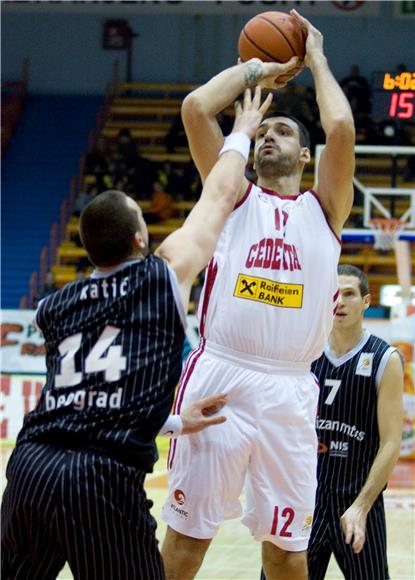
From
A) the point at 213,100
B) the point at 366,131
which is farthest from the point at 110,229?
the point at 366,131

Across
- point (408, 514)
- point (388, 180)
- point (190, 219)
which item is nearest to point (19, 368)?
point (408, 514)

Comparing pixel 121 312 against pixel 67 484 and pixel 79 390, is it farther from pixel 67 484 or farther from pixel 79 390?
pixel 67 484

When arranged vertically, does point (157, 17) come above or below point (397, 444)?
above

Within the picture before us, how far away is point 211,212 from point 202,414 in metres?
0.93

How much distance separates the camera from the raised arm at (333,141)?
15.8ft

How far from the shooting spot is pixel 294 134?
5082mm

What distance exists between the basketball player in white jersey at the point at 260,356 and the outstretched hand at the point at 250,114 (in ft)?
0.57

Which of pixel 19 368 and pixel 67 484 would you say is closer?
pixel 67 484

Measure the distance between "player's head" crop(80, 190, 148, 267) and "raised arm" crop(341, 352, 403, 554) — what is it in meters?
2.04

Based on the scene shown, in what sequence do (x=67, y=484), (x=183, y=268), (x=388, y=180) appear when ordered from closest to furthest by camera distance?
(x=67, y=484)
(x=183, y=268)
(x=388, y=180)

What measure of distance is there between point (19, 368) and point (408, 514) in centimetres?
758

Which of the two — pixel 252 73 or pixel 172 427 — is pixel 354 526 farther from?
pixel 252 73

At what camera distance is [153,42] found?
25219 millimetres

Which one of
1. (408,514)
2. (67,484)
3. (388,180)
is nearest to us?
(67,484)
